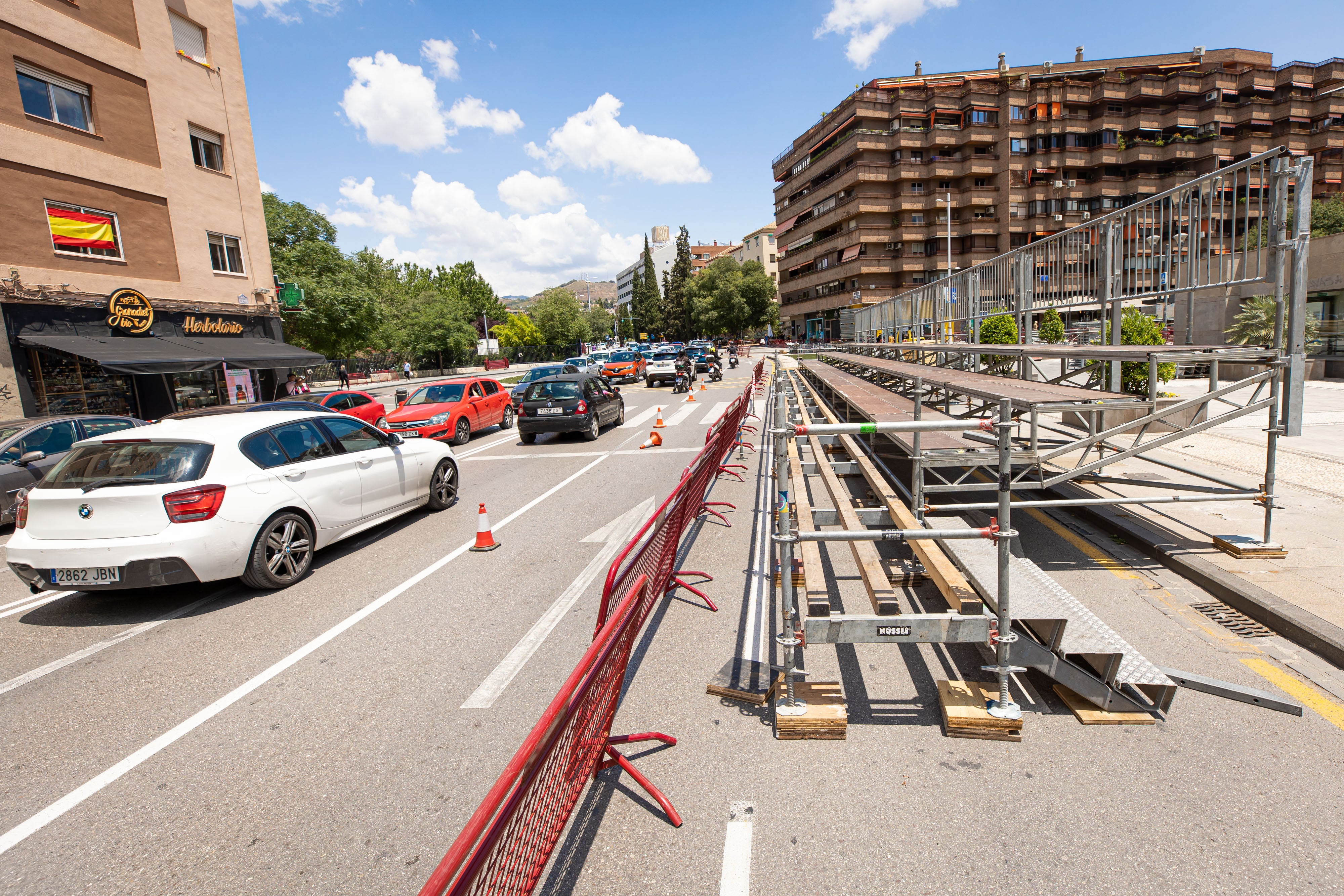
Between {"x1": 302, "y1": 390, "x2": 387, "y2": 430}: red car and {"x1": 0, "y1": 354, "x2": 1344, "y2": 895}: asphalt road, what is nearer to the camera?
{"x1": 0, "y1": 354, "x2": 1344, "y2": 895}: asphalt road

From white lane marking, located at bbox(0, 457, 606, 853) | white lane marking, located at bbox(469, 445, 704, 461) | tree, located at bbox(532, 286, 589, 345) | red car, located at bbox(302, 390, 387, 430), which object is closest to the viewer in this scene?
white lane marking, located at bbox(0, 457, 606, 853)

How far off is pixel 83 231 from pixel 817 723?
21.1m

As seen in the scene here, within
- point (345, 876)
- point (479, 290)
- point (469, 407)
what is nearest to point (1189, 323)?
point (345, 876)

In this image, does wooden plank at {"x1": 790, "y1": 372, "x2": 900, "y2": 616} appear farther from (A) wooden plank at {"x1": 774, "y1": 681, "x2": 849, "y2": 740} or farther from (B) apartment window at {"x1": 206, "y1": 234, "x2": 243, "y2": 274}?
(B) apartment window at {"x1": 206, "y1": 234, "x2": 243, "y2": 274}

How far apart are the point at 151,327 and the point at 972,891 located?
21990mm

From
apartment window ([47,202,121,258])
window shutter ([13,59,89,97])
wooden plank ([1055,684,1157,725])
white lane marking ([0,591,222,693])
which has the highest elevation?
window shutter ([13,59,89,97])

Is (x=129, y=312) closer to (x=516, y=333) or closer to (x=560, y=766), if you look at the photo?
(x=560, y=766)

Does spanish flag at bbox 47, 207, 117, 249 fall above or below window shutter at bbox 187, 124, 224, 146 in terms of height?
below

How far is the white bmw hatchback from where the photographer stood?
5199mm

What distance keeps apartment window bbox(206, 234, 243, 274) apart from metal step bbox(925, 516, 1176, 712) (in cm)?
2344

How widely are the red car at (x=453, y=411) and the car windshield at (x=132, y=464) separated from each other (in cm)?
797

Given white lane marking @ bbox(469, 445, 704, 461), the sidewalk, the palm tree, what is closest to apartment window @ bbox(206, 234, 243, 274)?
white lane marking @ bbox(469, 445, 704, 461)

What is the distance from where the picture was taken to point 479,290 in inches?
3688

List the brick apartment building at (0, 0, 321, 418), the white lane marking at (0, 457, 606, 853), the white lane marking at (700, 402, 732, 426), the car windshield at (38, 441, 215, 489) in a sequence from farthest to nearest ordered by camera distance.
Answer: the white lane marking at (700, 402, 732, 426) < the brick apartment building at (0, 0, 321, 418) < the car windshield at (38, 441, 215, 489) < the white lane marking at (0, 457, 606, 853)
